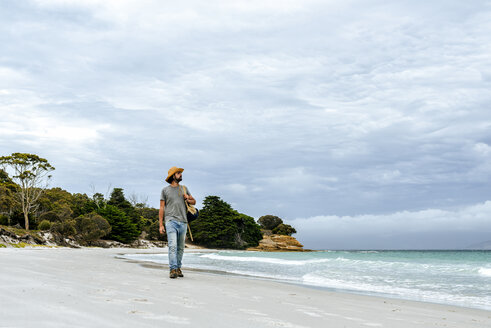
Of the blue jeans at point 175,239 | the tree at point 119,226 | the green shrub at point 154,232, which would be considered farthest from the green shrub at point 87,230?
the blue jeans at point 175,239

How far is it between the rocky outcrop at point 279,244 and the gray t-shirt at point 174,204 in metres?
73.0

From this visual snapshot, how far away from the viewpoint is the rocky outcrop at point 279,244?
266 feet

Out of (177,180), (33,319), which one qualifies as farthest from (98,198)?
(33,319)

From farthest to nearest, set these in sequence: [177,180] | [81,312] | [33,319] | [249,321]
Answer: [177,180] → [249,321] → [81,312] → [33,319]

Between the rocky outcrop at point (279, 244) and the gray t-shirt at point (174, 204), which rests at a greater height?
the gray t-shirt at point (174, 204)

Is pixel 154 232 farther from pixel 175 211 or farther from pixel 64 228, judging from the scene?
pixel 175 211

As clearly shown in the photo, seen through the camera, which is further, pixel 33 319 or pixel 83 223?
pixel 83 223

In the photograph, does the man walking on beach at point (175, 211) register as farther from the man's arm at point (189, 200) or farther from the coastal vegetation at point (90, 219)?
the coastal vegetation at point (90, 219)

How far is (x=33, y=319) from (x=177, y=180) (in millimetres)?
5076

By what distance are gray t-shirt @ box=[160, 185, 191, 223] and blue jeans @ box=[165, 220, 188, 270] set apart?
11 cm

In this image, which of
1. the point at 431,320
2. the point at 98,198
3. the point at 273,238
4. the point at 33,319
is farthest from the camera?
the point at 273,238

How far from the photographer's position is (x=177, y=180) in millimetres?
7934

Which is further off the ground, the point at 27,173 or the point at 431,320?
the point at 27,173

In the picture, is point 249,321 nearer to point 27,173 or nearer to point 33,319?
point 33,319
